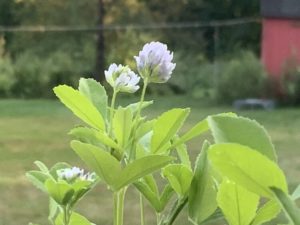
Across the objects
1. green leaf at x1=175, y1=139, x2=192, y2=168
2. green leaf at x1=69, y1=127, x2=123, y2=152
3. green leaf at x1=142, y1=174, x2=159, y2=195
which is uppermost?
green leaf at x1=69, y1=127, x2=123, y2=152

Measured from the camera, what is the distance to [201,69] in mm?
13828

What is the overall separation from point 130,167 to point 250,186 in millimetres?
89

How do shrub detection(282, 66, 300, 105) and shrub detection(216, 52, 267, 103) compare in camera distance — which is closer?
shrub detection(282, 66, 300, 105)

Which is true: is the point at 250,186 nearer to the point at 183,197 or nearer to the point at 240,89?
the point at 183,197

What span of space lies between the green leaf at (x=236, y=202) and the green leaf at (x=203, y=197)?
0.03m

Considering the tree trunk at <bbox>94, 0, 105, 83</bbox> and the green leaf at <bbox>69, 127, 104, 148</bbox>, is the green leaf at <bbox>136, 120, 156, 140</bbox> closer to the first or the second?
the green leaf at <bbox>69, 127, 104, 148</bbox>

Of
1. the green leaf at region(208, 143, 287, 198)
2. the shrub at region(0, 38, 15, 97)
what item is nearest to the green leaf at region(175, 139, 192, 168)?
the green leaf at region(208, 143, 287, 198)

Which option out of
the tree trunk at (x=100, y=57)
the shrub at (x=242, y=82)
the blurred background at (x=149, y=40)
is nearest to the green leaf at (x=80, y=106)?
the blurred background at (x=149, y=40)

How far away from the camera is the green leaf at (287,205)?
0.38 meters

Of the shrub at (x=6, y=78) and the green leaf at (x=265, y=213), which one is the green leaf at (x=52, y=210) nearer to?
the green leaf at (x=265, y=213)

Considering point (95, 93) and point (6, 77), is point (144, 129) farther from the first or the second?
point (6, 77)

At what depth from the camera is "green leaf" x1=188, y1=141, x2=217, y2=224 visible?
0.50m

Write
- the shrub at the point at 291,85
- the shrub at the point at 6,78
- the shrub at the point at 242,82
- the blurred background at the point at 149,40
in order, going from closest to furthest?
the blurred background at the point at 149,40 → the shrub at the point at 291,85 → the shrub at the point at 242,82 → the shrub at the point at 6,78

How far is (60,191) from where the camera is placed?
500mm
